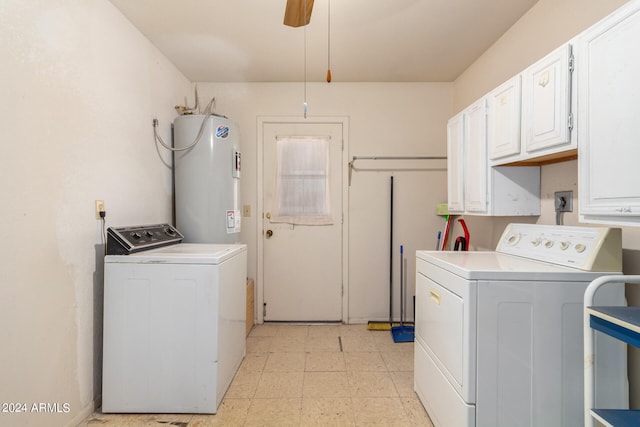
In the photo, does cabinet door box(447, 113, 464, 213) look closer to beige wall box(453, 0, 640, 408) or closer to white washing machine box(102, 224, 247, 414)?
beige wall box(453, 0, 640, 408)

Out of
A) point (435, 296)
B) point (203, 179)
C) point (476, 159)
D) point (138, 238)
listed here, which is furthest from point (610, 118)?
point (203, 179)

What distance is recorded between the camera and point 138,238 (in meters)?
1.96

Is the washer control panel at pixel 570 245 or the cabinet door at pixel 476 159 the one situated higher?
the cabinet door at pixel 476 159

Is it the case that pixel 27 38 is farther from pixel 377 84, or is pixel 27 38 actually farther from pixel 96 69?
pixel 377 84

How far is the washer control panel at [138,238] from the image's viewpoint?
5.86 ft

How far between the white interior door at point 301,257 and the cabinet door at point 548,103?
6.17ft

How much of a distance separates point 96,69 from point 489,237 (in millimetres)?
3017

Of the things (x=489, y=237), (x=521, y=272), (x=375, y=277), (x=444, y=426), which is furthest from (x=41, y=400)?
(x=489, y=237)

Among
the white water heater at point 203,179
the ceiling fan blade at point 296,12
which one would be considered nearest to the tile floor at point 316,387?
the white water heater at point 203,179

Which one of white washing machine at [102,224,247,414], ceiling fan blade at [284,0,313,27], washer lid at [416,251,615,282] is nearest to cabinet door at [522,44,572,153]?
washer lid at [416,251,615,282]

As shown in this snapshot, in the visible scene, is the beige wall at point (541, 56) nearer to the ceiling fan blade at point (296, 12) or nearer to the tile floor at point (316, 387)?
the tile floor at point (316, 387)

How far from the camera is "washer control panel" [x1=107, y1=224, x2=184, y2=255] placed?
179cm

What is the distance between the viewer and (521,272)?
132 cm

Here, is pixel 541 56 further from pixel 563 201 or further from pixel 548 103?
pixel 563 201
